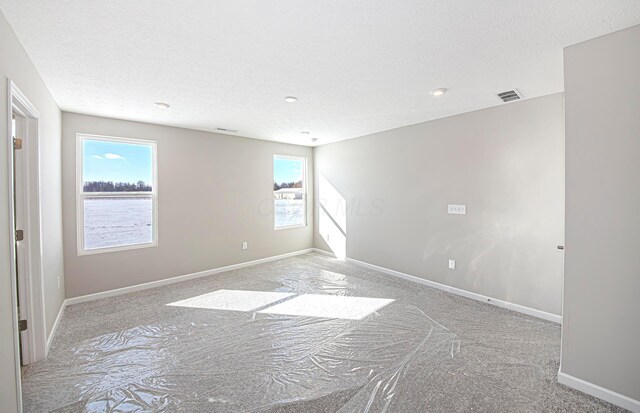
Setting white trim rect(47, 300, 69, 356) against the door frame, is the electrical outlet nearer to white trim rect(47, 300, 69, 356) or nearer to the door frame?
the door frame

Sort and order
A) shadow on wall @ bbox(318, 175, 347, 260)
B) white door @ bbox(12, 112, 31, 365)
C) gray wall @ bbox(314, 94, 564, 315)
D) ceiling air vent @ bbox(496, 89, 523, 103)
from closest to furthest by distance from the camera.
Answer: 1. white door @ bbox(12, 112, 31, 365)
2. ceiling air vent @ bbox(496, 89, 523, 103)
3. gray wall @ bbox(314, 94, 564, 315)
4. shadow on wall @ bbox(318, 175, 347, 260)

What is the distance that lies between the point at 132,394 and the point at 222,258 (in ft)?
9.76

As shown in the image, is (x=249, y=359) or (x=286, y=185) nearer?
(x=249, y=359)

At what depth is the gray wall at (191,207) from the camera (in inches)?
137

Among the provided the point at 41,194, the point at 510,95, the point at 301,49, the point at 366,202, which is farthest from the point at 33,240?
the point at 510,95

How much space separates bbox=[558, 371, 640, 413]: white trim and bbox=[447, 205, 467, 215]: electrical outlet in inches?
79.0

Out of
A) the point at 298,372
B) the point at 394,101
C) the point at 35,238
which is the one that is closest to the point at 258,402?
the point at 298,372

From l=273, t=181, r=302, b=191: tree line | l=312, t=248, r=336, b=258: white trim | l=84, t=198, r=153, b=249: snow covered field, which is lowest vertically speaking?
l=312, t=248, r=336, b=258: white trim

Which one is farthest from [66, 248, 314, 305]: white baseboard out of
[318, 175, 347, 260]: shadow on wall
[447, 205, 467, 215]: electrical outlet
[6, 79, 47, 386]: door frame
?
[447, 205, 467, 215]: electrical outlet

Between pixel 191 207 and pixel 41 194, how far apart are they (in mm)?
2040

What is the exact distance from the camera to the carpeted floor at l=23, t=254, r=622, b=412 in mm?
1844

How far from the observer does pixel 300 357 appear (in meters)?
2.33

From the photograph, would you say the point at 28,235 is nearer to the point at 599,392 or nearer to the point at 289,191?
the point at 289,191

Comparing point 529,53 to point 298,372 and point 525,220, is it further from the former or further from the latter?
point 298,372
